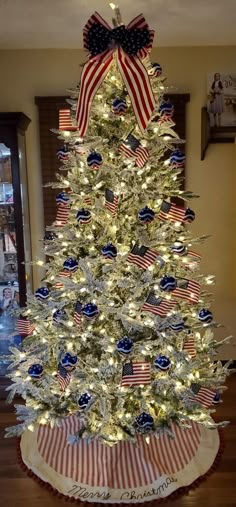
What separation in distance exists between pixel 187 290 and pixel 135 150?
67 centimetres

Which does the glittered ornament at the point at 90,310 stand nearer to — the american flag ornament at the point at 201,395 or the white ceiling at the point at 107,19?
the american flag ornament at the point at 201,395

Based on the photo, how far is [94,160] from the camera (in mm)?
1762

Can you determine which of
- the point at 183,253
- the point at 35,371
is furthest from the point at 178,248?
the point at 35,371

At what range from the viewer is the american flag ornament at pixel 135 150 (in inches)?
71.2

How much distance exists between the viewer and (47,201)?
10.1 feet

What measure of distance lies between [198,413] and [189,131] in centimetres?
193

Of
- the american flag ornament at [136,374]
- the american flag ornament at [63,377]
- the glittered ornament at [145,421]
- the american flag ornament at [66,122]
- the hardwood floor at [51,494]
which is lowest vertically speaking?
the hardwood floor at [51,494]

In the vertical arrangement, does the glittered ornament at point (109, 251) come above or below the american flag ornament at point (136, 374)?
above

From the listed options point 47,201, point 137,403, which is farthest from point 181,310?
point 47,201

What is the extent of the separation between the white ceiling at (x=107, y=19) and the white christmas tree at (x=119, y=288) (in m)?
0.51

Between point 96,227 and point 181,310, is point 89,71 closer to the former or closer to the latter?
point 96,227

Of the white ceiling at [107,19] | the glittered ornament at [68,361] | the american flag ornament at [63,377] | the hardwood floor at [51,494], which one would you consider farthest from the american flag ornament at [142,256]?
the white ceiling at [107,19]

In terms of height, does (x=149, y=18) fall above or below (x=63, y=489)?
above

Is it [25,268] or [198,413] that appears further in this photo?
[25,268]
